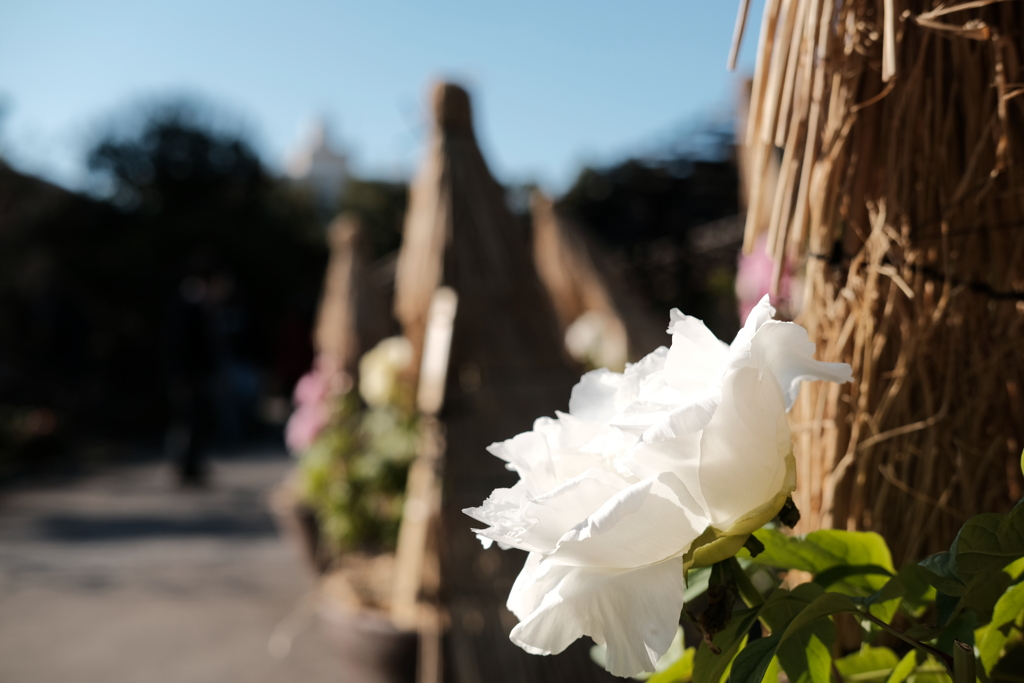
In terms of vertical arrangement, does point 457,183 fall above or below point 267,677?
above

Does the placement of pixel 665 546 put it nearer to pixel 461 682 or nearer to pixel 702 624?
pixel 702 624

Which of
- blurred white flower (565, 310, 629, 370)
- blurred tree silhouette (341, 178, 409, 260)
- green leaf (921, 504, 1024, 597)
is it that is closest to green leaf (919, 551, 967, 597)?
green leaf (921, 504, 1024, 597)

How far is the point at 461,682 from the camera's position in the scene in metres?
1.93

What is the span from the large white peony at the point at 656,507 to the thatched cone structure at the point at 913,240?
31 centimetres

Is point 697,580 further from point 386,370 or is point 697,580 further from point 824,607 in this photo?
point 386,370

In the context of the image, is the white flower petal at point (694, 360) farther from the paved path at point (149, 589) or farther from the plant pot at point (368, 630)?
the paved path at point (149, 589)

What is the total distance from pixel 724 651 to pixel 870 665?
0.21m

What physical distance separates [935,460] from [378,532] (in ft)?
9.07

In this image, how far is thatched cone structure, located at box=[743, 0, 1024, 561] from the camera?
71 centimetres

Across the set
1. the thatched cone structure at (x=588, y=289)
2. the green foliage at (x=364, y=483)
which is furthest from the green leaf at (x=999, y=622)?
the thatched cone structure at (x=588, y=289)

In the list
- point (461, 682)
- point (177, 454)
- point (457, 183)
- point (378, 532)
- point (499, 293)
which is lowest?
point (177, 454)

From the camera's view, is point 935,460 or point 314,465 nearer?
point 935,460

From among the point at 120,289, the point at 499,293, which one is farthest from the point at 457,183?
the point at 120,289

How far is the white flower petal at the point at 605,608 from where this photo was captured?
464 mm
